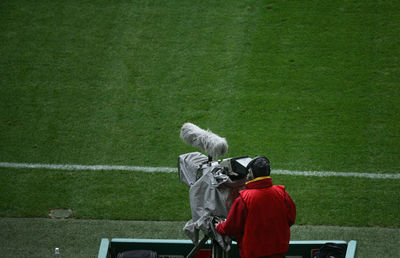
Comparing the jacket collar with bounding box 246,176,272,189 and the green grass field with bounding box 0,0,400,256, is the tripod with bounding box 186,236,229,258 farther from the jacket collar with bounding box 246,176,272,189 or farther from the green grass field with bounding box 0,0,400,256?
the green grass field with bounding box 0,0,400,256

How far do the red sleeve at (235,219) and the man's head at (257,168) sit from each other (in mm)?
214

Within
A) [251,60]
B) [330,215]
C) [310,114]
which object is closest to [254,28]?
[251,60]

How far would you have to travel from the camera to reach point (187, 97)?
26.5 feet

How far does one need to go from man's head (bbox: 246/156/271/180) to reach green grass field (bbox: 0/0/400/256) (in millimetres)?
2288

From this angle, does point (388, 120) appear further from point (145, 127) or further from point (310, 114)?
point (145, 127)

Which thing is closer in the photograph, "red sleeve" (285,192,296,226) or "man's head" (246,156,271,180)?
"man's head" (246,156,271,180)

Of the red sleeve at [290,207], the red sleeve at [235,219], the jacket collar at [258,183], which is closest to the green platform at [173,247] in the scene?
the red sleeve at [290,207]

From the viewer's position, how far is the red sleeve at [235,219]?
13.8 ft

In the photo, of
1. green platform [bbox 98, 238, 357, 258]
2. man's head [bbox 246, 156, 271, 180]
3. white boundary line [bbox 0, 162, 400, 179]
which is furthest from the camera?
white boundary line [bbox 0, 162, 400, 179]

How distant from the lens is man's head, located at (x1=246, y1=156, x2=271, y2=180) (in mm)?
4172

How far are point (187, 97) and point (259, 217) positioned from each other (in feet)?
13.3

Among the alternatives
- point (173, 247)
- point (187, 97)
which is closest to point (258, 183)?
point (173, 247)

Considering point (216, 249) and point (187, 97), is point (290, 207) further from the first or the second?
point (187, 97)

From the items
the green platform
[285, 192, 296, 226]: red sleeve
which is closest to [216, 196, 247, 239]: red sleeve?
[285, 192, 296, 226]: red sleeve
